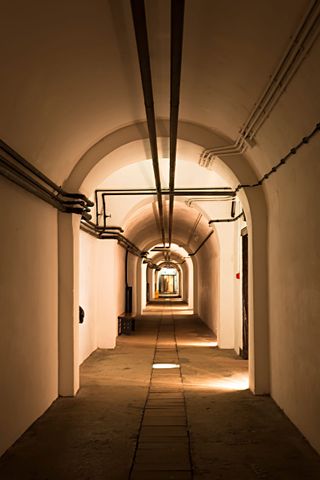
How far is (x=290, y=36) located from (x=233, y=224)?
8793 mm

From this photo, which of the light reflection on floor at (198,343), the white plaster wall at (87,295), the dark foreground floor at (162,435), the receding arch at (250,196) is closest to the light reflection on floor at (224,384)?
the dark foreground floor at (162,435)

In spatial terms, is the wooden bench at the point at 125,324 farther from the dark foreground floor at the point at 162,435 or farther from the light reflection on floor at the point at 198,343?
the dark foreground floor at the point at 162,435

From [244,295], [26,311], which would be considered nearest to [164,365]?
[244,295]

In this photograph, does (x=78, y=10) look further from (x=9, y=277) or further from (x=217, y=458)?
(x=217, y=458)

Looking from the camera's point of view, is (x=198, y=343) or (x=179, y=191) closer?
(x=179, y=191)

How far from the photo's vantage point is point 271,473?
4.47m

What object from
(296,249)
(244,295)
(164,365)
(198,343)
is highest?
(296,249)

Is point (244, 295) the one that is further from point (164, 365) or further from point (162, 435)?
point (162, 435)

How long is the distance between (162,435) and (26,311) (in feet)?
6.53

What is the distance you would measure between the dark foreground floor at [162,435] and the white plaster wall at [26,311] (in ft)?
1.05

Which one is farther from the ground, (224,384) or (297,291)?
(297,291)

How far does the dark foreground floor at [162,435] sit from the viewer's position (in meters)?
4.56

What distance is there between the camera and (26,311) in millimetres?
5707

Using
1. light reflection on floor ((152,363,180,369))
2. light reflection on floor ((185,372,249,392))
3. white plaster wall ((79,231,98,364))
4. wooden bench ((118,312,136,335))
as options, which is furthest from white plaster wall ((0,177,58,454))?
wooden bench ((118,312,136,335))
